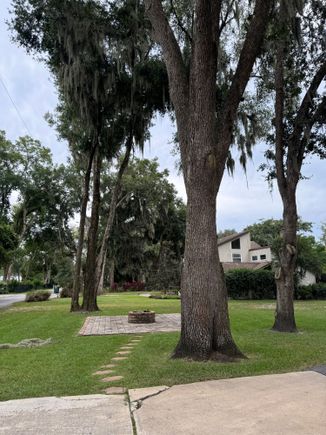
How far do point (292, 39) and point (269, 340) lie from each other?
7.00m

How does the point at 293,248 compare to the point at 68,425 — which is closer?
the point at 68,425

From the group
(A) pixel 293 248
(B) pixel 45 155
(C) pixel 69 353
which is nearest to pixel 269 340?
(A) pixel 293 248

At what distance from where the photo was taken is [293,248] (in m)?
9.78

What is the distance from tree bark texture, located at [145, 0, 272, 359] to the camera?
6.08 meters

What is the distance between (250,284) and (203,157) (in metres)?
20.5

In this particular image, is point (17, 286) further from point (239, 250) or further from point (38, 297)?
point (239, 250)

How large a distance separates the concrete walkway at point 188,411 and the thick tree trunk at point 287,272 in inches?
200

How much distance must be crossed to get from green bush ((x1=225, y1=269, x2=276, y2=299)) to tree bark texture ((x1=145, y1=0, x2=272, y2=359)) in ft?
64.5

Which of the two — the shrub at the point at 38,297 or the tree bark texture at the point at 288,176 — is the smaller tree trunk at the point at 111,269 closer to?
the shrub at the point at 38,297

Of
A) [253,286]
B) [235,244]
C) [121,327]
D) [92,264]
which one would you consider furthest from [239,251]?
[121,327]

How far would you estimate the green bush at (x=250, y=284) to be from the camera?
25562mm

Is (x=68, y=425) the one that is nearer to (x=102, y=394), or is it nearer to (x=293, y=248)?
(x=102, y=394)

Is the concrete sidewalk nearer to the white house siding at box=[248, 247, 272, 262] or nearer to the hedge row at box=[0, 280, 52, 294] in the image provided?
the white house siding at box=[248, 247, 272, 262]

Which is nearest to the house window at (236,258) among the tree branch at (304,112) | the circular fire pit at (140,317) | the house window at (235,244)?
the house window at (235,244)
